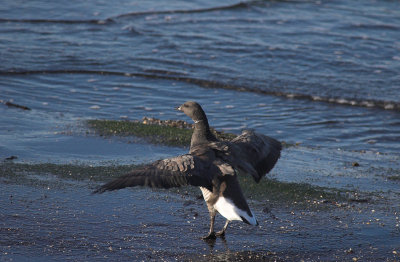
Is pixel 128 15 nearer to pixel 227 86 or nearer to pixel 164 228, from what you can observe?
pixel 227 86

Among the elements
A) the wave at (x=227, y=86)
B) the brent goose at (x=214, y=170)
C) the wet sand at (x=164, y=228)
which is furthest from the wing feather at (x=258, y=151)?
the wave at (x=227, y=86)

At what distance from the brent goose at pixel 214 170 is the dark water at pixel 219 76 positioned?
1.61m

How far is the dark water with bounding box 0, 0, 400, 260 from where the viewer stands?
8.99 metres

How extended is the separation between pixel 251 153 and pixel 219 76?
28.3ft

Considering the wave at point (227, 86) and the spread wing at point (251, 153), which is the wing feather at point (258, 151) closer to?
the spread wing at point (251, 153)

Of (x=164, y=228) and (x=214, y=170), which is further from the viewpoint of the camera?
(x=164, y=228)

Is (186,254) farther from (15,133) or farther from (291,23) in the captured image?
(291,23)

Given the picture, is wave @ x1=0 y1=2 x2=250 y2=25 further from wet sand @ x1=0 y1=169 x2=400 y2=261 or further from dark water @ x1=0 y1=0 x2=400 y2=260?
wet sand @ x1=0 y1=169 x2=400 y2=261

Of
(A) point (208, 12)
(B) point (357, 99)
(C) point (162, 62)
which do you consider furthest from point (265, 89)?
(A) point (208, 12)

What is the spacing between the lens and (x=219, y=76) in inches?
587

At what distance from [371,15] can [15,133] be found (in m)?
15.3

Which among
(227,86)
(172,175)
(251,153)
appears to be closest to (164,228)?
(172,175)

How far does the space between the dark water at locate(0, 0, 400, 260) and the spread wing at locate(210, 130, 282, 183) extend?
136cm

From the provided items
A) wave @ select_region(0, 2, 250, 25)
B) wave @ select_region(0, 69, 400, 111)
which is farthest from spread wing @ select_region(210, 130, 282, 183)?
wave @ select_region(0, 2, 250, 25)
